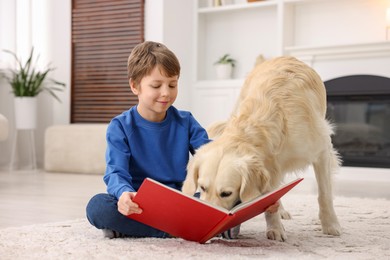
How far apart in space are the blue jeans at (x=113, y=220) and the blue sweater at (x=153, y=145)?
4.3 inches

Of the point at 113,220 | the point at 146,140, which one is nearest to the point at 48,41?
the point at 146,140

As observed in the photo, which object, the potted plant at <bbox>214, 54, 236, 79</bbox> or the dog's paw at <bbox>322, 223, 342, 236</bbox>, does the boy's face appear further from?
the potted plant at <bbox>214, 54, 236, 79</bbox>

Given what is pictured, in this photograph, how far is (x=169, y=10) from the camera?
5328 mm

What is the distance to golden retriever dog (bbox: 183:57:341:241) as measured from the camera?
167cm

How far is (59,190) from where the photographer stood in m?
3.65

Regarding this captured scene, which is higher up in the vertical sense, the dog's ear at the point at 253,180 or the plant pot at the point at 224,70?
the plant pot at the point at 224,70

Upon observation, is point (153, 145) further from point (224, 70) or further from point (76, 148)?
point (224, 70)

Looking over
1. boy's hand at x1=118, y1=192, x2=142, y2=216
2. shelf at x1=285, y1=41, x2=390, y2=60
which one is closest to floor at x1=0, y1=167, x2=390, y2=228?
boy's hand at x1=118, y1=192, x2=142, y2=216

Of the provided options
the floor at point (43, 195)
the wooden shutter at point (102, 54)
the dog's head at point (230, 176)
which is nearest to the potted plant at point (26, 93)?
the wooden shutter at point (102, 54)

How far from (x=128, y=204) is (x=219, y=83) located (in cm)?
378

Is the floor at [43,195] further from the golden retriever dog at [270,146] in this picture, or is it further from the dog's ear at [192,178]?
the golden retriever dog at [270,146]

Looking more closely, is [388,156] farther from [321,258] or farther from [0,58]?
[0,58]

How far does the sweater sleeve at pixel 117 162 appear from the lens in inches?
71.4

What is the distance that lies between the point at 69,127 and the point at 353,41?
105 inches
